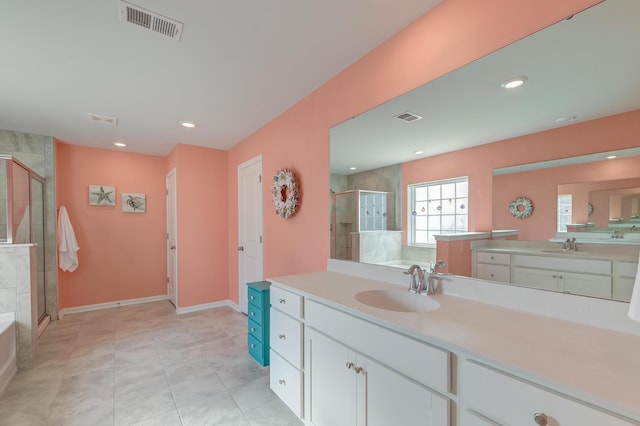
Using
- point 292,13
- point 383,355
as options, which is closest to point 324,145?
point 292,13

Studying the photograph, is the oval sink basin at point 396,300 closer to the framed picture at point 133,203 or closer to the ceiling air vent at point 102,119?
the ceiling air vent at point 102,119

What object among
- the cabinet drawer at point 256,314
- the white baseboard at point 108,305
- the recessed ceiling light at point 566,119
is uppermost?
the recessed ceiling light at point 566,119

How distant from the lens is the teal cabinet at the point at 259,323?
2.48 m

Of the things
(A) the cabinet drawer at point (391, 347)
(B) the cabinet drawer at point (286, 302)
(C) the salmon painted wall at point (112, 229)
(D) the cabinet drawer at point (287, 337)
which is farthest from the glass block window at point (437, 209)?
(C) the salmon painted wall at point (112, 229)

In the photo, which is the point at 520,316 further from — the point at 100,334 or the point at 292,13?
the point at 100,334

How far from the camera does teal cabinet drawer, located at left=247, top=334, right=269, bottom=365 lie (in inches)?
97.1

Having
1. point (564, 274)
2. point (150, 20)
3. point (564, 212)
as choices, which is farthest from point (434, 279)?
point (150, 20)

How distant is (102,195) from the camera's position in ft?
13.8

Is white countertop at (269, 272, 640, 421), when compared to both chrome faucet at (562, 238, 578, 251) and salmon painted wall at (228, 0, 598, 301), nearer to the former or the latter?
chrome faucet at (562, 238, 578, 251)

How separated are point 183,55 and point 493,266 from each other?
227cm

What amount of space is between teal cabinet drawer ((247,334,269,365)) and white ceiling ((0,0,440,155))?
2.23 m

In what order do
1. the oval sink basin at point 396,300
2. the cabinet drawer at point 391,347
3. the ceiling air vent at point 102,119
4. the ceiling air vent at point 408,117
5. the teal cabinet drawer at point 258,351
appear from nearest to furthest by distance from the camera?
the cabinet drawer at point 391,347 < the oval sink basin at point 396,300 < the ceiling air vent at point 408,117 < the teal cabinet drawer at point 258,351 < the ceiling air vent at point 102,119

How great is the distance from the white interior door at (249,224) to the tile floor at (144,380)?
2.14 ft

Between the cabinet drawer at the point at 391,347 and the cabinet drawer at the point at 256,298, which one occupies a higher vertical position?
the cabinet drawer at the point at 391,347
